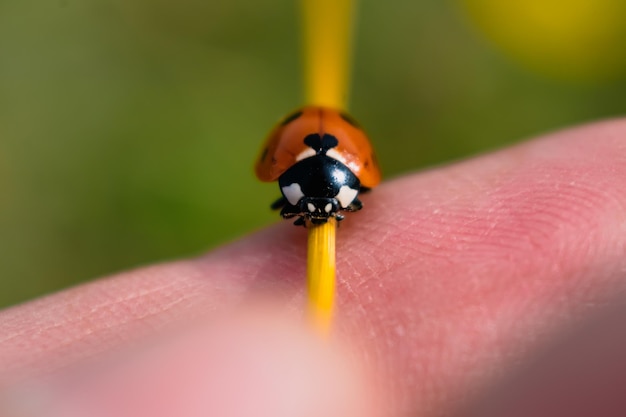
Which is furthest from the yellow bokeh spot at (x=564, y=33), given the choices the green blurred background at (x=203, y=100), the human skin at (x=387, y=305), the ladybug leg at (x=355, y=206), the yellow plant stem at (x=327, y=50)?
the ladybug leg at (x=355, y=206)

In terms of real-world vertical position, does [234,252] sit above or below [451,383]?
above

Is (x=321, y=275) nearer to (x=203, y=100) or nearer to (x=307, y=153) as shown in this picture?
(x=307, y=153)

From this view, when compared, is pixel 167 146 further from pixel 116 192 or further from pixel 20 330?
pixel 20 330

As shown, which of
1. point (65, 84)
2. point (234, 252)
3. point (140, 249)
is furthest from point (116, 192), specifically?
point (234, 252)

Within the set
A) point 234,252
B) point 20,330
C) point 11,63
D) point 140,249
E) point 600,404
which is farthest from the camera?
point 11,63

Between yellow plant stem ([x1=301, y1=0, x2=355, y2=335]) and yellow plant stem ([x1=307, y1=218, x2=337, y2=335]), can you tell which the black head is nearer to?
yellow plant stem ([x1=307, y1=218, x2=337, y2=335])

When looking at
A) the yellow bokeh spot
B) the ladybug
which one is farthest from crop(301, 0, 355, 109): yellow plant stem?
the ladybug

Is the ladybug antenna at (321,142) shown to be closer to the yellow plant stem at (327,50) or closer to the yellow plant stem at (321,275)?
the yellow plant stem at (321,275)
